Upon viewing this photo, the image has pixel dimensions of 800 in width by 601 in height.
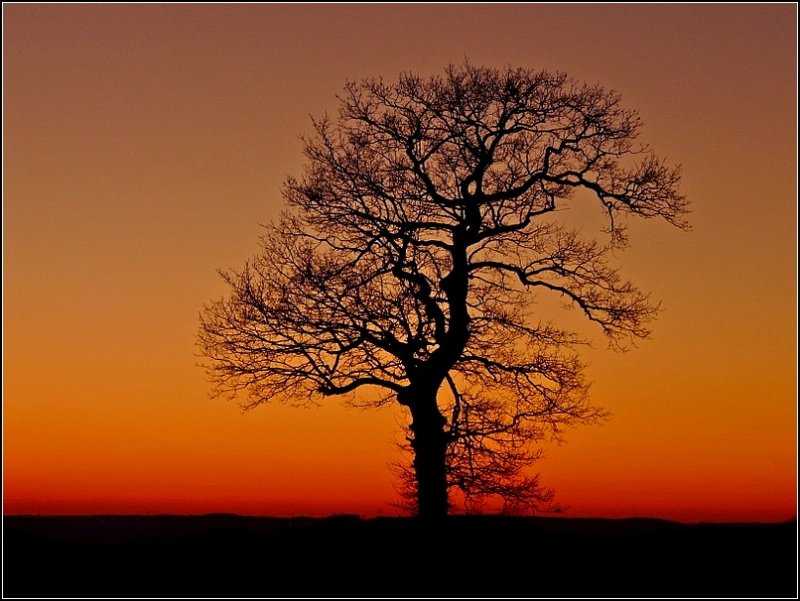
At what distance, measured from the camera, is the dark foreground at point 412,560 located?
2227 centimetres

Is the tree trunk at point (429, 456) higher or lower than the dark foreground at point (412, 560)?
higher

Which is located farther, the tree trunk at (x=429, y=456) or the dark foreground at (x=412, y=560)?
the tree trunk at (x=429, y=456)

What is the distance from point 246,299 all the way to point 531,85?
8.12m

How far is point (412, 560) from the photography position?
23797 mm

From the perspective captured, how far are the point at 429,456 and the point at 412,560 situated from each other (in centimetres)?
416

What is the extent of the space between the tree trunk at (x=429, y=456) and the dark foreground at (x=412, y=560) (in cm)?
76

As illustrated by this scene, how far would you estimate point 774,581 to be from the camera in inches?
878

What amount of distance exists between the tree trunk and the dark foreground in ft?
2.51

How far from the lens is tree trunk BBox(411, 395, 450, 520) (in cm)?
2747

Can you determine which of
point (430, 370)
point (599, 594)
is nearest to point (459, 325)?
point (430, 370)

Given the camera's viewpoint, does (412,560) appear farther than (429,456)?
No

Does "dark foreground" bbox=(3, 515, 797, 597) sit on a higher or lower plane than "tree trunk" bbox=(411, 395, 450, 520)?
lower

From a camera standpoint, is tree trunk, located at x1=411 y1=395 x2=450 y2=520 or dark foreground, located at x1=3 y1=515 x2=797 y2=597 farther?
tree trunk, located at x1=411 y1=395 x2=450 y2=520

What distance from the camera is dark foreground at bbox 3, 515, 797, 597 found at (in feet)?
73.0
